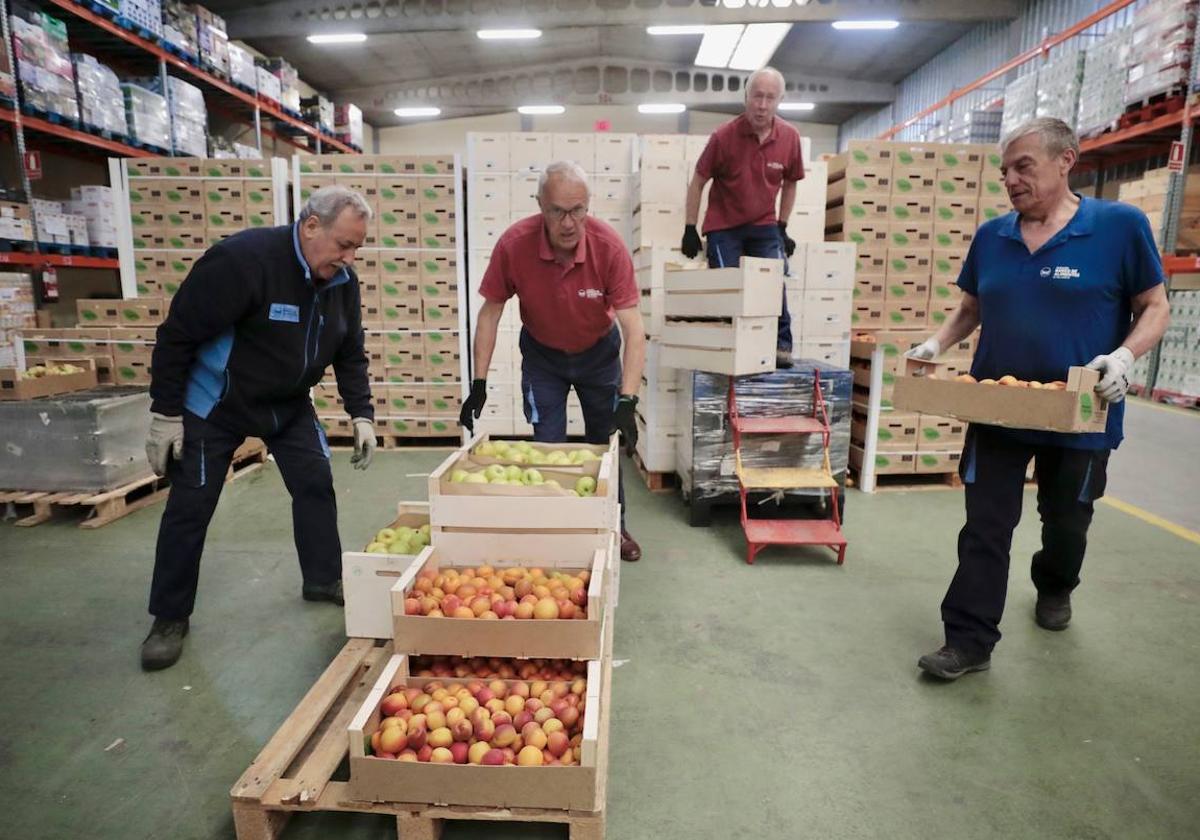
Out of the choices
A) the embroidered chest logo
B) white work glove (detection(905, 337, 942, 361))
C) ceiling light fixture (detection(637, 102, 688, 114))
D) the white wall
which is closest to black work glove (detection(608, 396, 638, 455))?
white work glove (detection(905, 337, 942, 361))

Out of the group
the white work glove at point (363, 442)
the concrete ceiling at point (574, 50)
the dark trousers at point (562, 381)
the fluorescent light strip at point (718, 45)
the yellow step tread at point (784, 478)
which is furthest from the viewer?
the fluorescent light strip at point (718, 45)

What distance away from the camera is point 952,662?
2.87 meters

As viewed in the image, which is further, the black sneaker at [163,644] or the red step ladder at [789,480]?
the red step ladder at [789,480]

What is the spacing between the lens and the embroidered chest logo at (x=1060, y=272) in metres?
2.53

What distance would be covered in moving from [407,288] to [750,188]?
355 centimetres

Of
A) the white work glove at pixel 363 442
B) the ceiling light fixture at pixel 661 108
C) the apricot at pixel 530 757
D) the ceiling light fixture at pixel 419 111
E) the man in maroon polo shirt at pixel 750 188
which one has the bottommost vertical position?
the apricot at pixel 530 757

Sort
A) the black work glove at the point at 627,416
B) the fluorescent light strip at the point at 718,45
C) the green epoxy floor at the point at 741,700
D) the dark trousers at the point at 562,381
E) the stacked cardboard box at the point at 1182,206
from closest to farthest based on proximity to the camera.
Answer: the green epoxy floor at the point at 741,700 → the black work glove at the point at 627,416 → the dark trousers at the point at 562,381 → the stacked cardboard box at the point at 1182,206 → the fluorescent light strip at the point at 718,45

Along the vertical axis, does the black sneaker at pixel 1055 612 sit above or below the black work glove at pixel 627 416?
below

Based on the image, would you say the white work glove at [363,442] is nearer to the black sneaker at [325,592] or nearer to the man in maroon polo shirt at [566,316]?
the man in maroon polo shirt at [566,316]

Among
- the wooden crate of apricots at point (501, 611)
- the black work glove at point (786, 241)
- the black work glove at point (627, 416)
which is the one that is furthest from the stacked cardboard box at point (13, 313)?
the black work glove at point (786, 241)

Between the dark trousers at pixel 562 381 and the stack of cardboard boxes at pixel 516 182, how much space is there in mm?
2694

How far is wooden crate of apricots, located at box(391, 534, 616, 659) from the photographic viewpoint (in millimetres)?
2195

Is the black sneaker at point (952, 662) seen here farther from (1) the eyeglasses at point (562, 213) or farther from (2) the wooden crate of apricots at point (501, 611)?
(1) the eyeglasses at point (562, 213)

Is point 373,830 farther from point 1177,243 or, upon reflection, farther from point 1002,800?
point 1177,243
